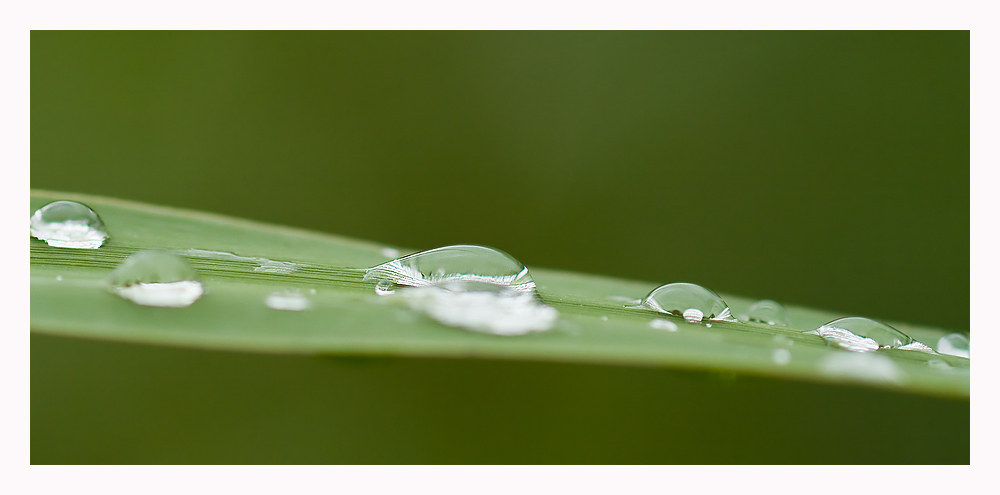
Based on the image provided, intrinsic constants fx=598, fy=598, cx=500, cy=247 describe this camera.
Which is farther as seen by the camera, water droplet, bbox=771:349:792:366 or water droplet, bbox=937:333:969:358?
water droplet, bbox=937:333:969:358

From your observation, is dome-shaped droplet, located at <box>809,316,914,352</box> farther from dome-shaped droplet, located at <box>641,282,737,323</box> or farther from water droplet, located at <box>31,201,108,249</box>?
water droplet, located at <box>31,201,108,249</box>

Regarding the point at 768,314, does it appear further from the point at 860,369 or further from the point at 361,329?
the point at 361,329

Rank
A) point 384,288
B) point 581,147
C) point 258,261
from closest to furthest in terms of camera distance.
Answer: point 384,288 → point 258,261 → point 581,147

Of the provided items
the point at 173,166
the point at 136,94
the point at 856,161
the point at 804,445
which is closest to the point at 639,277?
the point at 804,445

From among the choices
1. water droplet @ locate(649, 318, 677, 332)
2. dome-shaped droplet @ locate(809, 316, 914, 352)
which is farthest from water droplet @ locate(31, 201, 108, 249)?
dome-shaped droplet @ locate(809, 316, 914, 352)

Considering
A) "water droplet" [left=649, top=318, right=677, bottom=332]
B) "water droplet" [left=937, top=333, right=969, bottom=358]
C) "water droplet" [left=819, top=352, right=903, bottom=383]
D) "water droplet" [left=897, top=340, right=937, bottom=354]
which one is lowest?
"water droplet" [left=937, top=333, right=969, bottom=358]

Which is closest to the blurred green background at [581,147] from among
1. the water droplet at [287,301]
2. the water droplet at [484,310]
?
the water droplet at [484,310]

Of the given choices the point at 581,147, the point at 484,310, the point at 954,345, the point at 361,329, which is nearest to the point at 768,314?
the point at 954,345
